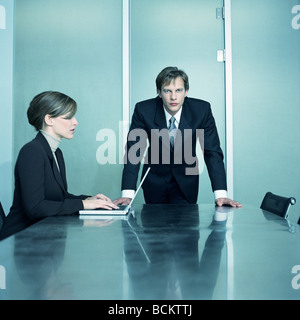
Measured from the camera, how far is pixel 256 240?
1071 mm

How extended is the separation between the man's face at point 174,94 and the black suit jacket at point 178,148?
12 centimetres

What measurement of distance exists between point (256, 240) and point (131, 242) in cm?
37

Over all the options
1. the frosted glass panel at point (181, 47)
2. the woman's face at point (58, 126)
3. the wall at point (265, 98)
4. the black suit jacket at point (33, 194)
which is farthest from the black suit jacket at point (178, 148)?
the wall at point (265, 98)

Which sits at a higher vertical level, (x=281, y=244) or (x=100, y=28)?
(x=100, y=28)

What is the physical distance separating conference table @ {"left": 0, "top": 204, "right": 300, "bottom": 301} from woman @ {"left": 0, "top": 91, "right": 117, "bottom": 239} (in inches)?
9.2

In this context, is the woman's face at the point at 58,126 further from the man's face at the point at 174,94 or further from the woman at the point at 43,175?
the man's face at the point at 174,94

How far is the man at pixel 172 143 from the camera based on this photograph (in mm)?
2307

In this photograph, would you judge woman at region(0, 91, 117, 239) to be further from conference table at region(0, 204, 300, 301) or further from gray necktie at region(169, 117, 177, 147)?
gray necktie at region(169, 117, 177, 147)

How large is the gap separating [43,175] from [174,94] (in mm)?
1047

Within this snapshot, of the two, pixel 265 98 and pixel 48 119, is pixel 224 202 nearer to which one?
pixel 48 119

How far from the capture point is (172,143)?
2.39 m

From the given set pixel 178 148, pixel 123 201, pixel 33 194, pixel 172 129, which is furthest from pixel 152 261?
pixel 172 129

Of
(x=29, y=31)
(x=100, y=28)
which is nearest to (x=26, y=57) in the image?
(x=29, y=31)

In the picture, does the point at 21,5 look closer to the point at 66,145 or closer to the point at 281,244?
the point at 66,145
